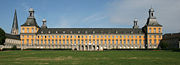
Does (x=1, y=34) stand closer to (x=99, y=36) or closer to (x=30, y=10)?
(x=30, y=10)

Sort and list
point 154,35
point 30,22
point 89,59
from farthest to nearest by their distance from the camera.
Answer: point 30,22 < point 154,35 < point 89,59

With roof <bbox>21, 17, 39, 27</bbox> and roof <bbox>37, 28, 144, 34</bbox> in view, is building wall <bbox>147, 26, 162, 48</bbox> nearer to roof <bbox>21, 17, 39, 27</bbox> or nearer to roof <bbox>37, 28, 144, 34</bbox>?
roof <bbox>37, 28, 144, 34</bbox>

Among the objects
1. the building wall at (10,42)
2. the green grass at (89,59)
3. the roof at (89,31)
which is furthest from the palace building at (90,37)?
the green grass at (89,59)

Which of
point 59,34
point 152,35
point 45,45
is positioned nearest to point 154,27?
point 152,35

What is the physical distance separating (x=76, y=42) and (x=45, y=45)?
13.4 metres

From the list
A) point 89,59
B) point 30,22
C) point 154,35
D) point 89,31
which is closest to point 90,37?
point 89,31

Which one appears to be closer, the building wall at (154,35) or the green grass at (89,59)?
the green grass at (89,59)

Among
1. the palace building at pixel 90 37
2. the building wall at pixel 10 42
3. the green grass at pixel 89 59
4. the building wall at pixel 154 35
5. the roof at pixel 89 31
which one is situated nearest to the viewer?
the green grass at pixel 89 59

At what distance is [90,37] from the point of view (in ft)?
307

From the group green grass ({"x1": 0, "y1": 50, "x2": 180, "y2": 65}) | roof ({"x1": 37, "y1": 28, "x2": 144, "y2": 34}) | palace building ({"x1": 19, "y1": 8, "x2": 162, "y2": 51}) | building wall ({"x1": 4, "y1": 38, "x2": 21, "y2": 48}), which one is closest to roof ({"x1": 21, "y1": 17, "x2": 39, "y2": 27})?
palace building ({"x1": 19, "y1": 8, "x2": 162, "y2": 51})

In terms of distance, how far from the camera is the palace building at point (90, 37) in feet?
300

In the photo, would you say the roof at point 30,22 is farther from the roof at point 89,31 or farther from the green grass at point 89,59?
the green grass at point 89,59

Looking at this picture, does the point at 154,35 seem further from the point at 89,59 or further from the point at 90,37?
the point at 89,59

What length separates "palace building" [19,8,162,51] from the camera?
9144cm
